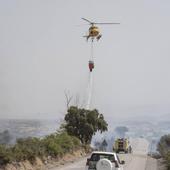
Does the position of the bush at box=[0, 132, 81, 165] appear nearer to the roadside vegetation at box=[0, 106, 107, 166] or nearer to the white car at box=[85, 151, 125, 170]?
the roadside vegetation at box=[0, 106, 107, 166]

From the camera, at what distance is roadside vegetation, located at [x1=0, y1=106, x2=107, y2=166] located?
38191 millimetres

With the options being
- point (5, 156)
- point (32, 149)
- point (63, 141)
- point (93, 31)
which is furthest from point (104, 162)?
point (63, 141)

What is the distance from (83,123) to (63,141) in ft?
61.1

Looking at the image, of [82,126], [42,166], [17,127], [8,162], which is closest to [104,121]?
[82,126]

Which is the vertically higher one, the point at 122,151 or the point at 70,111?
the point at 70,111

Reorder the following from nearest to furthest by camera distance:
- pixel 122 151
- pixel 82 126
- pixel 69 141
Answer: pixel 69 141 < pixel 82 126 < pixel 122 151

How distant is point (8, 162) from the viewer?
3569 cm

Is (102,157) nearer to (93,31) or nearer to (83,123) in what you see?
(93,31)

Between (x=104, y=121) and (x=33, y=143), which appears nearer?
(x=33, y=143)

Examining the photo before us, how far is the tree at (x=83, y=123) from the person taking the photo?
78.5 meters

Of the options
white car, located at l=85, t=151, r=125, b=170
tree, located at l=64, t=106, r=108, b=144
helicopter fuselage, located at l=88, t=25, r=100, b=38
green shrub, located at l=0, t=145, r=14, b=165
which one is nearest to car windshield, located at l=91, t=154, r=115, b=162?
white car, located at l=85, t=151, r=125, b=170

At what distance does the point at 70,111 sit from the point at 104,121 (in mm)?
5760

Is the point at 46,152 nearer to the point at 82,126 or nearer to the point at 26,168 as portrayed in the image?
the point at 26,168

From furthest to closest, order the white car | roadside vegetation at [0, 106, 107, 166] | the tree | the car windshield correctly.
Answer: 1. the tree
2. roadside vegetation at [0, 106, 107, 166]
3. the car windshield
4. the white car
